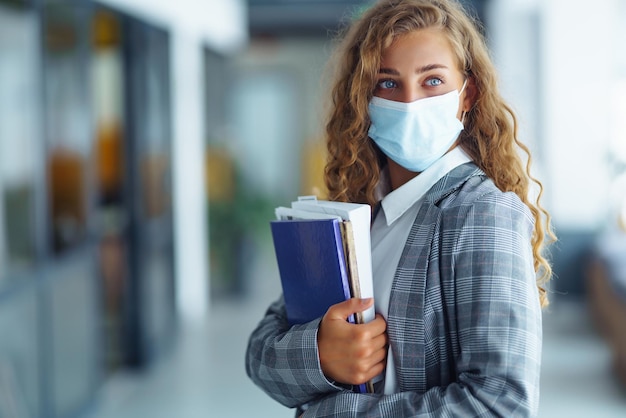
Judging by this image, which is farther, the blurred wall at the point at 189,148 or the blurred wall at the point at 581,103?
the blurred wall at the point at 581,103

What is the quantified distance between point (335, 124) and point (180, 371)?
161 inches

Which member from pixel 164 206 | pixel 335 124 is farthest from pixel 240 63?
pixel 335 124

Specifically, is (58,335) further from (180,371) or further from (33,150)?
(180,371)

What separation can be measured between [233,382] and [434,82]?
3943mm

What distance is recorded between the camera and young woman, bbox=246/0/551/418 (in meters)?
1.04

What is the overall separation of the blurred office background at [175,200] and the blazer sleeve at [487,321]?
0.39m

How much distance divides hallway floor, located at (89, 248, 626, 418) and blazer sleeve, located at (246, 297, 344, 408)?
302 cm

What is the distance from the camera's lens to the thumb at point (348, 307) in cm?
113

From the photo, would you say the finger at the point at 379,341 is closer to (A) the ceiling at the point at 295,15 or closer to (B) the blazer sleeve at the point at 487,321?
(B) the blazer sleeve at the point at 487,321

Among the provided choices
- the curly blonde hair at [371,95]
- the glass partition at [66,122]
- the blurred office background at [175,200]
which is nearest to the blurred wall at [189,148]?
the blurred office background at [175,200]

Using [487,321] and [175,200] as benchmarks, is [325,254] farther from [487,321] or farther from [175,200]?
[175,200]

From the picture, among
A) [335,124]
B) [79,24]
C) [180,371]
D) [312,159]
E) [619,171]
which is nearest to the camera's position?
[335,124]

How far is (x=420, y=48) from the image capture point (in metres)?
1.17

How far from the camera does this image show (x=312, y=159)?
11375 mm
